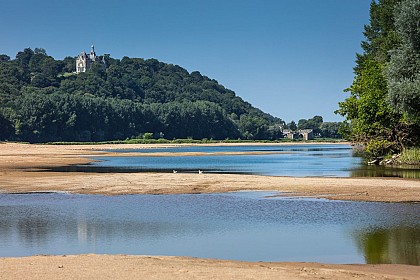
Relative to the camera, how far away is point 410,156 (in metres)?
52.8

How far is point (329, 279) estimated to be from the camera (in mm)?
12617

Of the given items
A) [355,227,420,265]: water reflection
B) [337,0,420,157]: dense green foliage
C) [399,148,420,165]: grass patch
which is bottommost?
[355,227,420,265]: water reflection

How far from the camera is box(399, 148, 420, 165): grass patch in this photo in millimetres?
52375

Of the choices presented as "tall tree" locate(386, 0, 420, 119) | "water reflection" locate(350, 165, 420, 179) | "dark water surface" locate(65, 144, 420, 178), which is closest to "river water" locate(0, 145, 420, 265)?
"water reflection" locate(350, 165, 420, 179)

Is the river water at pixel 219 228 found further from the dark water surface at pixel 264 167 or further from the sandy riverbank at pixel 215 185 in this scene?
the dark water surface at pixel 264 167

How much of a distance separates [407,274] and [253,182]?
81.0ft

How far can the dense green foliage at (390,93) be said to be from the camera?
142 feet

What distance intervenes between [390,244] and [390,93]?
2829 centimetres

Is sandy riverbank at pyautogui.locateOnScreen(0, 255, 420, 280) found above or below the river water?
above

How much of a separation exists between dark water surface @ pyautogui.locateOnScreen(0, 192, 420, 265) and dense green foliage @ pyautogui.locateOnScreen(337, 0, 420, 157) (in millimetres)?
19253

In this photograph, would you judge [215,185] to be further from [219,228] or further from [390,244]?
[390,244]

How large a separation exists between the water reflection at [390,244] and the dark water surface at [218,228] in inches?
1.0

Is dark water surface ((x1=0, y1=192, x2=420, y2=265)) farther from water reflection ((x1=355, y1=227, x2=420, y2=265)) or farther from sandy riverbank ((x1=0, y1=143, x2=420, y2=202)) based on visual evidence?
sandy riverbank ((x1=0, y1=143, x2=420, y2=202))

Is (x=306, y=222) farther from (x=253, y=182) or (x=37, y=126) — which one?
(x=37, y=126)
